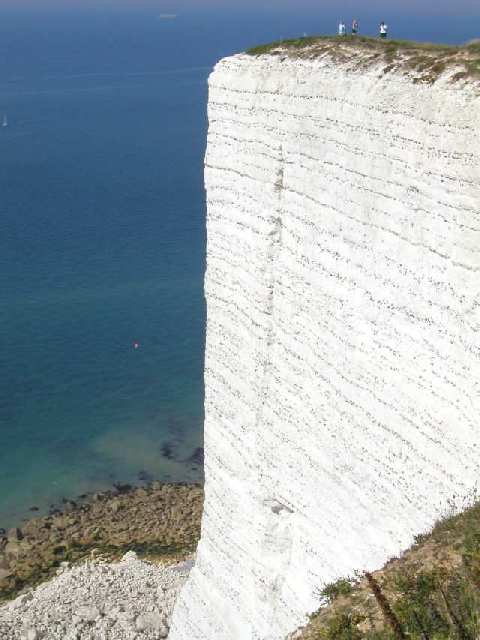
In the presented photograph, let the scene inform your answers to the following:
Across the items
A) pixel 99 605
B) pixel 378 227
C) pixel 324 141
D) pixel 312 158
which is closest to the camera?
pixel 378 227

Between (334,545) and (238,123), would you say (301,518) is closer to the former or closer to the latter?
(334,545)

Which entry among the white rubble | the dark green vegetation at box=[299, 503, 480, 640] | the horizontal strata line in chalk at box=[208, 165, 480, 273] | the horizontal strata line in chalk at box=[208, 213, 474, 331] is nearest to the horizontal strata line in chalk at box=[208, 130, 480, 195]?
the horizontal strata line in chalk at box=[208, 165, 480, 273]

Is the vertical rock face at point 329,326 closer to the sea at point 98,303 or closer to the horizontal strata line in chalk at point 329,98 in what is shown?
the horizontal strata line in chalk at point 329,98

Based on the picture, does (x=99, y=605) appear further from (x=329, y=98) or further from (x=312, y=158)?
(x=329, y=98)

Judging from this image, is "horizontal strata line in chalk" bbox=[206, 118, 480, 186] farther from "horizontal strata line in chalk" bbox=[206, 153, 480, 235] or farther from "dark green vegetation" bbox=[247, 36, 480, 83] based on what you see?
"dark green vegetation" bbox=[247, 36, 480, 83]

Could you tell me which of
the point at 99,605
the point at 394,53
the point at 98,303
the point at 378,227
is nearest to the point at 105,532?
the point at 99,605

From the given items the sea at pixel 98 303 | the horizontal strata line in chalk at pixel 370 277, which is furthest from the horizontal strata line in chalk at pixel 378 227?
the sea at pixel 98 303
